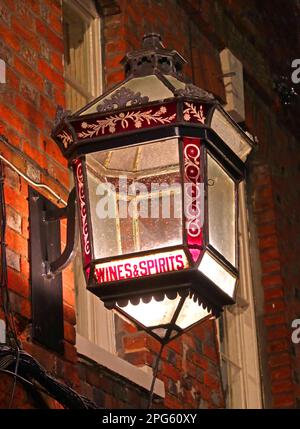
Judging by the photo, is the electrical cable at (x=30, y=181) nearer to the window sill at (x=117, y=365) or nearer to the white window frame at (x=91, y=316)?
the window sill at (x=117, y=365)

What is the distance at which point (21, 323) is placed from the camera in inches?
214

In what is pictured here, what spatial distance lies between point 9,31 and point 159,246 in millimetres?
1422

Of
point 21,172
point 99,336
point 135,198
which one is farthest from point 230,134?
point 99,336

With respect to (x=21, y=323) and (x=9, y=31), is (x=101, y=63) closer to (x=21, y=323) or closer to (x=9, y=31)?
(x=9, y=31)

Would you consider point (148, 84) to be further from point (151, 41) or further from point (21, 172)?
point (21, 172)

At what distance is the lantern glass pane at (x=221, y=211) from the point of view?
16.8ft

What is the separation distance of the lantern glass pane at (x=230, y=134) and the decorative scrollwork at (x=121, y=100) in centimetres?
27

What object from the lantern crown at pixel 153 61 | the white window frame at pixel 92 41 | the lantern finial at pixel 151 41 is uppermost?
the white window frame at pixel 92 41

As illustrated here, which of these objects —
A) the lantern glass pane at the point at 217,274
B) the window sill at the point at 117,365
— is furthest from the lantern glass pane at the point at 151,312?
the window sill at the point at 117,365

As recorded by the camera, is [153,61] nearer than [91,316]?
Yes

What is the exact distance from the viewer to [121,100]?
5.20 m

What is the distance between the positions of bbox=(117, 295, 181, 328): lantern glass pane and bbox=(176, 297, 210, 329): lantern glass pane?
0.16ft

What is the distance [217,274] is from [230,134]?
57 centimetres

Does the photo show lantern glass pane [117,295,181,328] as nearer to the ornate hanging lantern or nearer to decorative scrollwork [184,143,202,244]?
the ornate hanging lantern
